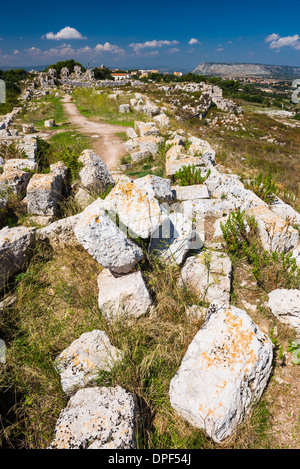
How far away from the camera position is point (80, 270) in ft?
13.2

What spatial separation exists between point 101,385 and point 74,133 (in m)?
12.4

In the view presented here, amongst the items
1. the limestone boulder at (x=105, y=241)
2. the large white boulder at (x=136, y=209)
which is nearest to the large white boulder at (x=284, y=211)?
the large white boulder at (x=136, y=209)

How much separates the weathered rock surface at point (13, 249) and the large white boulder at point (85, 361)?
190 cm

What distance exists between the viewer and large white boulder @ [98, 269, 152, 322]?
10.5 feet

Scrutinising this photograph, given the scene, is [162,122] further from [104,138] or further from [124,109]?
[124,109]

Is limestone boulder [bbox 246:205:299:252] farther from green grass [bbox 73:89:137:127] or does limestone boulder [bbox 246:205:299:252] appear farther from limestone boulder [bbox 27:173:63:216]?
green grass [bbox 73:89:137:127]

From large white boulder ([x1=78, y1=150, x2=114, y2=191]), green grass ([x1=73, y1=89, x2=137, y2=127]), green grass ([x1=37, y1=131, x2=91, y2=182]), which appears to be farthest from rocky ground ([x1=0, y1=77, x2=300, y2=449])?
green grass ([x1=73, y1=89, x2=137, y2=127])

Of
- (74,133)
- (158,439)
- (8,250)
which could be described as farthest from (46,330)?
(74,133)

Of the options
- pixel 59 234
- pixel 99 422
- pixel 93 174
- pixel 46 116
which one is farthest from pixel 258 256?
pixel 46 116

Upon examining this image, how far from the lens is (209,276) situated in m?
3.59

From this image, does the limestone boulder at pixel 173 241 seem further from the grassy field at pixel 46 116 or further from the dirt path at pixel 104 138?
the grassy field at pixel 46 116

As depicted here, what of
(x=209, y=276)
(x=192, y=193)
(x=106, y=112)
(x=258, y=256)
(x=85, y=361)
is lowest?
(x=85, y=361)

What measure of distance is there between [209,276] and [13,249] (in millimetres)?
3284
